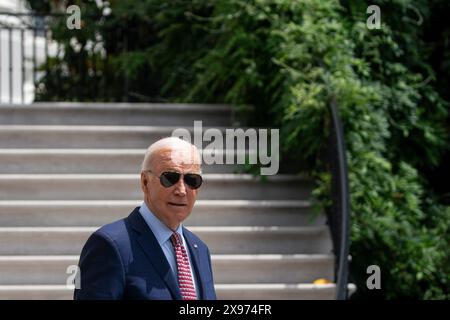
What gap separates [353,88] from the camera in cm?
804

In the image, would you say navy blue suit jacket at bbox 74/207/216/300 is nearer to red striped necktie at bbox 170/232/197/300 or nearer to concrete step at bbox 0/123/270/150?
red striped necktie at bbox 170/232/197/300

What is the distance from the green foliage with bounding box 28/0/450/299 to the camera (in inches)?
319

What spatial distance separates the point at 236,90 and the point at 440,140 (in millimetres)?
1948

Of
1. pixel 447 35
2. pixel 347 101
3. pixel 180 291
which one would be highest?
pixel 447 35

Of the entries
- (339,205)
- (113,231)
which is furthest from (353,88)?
(113,231)

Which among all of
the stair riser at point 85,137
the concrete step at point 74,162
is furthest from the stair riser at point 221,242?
the stair riser at point 85,137

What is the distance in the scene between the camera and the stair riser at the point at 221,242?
7855 mm

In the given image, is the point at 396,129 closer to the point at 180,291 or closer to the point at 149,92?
the point at 149,92

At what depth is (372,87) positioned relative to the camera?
8562 mm

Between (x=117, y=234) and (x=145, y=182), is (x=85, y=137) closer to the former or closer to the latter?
(x=145, y=182)

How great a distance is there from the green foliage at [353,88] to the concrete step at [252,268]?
403 millimetres

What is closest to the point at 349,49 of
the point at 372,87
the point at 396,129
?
the point at 372,87

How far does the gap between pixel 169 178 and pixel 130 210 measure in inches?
175

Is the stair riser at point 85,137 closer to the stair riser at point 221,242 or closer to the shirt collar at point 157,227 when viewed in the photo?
the stair riser at point 221,242
